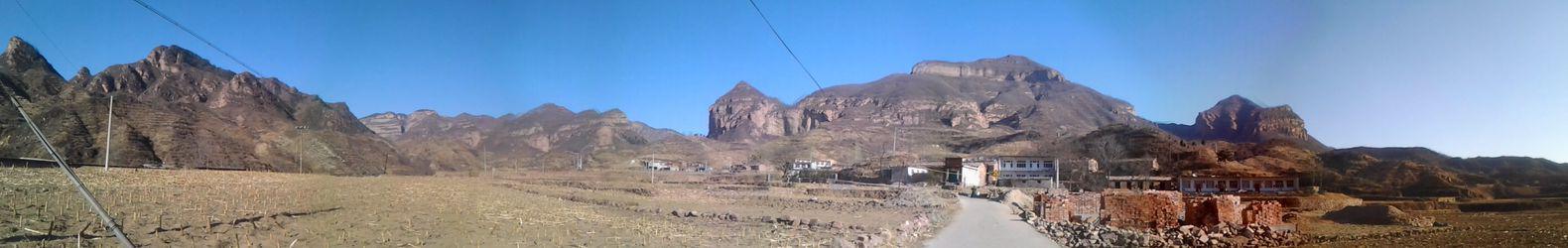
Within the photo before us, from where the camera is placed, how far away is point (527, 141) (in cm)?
15388

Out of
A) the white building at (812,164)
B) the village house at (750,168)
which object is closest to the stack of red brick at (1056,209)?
the white building at (812,164)

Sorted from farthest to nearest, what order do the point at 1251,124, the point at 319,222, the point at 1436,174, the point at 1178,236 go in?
1. the point at 1251,124
2. the point at 1436,174
3. the point at 1178,236
4. the point at 319,222

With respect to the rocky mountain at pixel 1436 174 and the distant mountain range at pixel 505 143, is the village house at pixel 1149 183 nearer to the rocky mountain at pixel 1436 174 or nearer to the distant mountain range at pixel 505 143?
the distant mountain range at pixel 505 143

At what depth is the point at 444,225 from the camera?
1352 cm

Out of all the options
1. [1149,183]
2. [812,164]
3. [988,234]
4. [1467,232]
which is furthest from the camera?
[812,164]

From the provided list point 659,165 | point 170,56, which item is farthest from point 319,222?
point 659,165

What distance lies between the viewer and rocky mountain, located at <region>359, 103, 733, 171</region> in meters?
102

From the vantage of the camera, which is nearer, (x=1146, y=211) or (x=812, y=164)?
(x=1146, y=211)

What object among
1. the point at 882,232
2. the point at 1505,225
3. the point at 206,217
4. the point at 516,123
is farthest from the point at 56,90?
the point at 516,123

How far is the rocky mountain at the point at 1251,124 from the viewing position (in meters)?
27.3

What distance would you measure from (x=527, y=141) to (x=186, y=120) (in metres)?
107

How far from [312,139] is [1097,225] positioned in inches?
2493

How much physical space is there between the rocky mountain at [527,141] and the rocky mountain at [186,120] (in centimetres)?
1386

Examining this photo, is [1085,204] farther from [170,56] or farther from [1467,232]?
[170,56]
